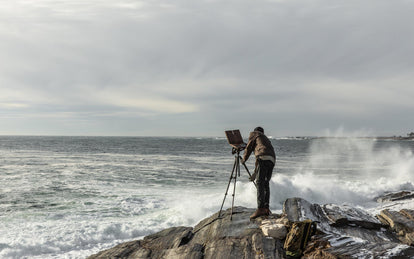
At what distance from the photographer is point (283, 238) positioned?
5.43 metres

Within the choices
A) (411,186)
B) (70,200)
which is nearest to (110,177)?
(70,200)

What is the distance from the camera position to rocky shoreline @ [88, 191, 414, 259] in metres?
4.50

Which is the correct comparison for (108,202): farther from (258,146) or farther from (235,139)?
(258,146)

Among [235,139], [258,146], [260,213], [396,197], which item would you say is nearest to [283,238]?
[260,213]

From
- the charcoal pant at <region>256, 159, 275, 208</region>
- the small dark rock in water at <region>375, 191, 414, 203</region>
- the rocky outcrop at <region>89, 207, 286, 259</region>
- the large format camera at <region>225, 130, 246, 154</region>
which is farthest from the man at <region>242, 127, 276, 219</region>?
the small dark rock in water at <region>375, 191, 414, 203</region>

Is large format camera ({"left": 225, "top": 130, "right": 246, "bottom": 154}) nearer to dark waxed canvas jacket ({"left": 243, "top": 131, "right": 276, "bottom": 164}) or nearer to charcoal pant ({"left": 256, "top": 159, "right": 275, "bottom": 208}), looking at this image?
dark waxed canvas jacket ({"left": 243, "top": 131, "right": 276, "bottom": 164})

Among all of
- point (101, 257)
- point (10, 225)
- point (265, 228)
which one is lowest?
point (10, 225)

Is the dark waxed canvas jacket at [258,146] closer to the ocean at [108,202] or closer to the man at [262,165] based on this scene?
the man at [262,165]

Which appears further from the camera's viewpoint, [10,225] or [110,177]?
[110,177]

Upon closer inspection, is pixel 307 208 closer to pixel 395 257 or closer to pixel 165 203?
pixel 395 257

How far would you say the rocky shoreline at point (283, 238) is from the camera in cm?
450

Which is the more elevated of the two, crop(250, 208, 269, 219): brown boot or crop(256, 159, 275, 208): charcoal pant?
crop(256, 159, 275, 208): charcoal pant

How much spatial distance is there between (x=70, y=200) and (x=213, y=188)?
27.9 ft

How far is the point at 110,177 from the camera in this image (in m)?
22.0
